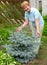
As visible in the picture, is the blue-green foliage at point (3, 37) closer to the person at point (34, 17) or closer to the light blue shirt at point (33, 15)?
the person at point (34, 17)

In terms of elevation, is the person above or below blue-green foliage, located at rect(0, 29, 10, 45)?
above

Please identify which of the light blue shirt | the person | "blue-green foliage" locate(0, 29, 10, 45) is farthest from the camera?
"blue-green foliage" locate(0, 29, 10, 45)

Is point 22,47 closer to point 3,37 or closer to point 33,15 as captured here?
point 33,15

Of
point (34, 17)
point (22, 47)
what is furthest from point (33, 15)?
point (22, 47)

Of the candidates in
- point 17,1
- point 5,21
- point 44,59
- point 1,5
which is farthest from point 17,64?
point 17,1

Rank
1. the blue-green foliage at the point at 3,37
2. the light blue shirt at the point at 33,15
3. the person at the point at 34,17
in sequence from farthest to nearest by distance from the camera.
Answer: the blue-green foliage at the point at 3,37 < the light blue shirt at the point at 33,15 < the person at the point at 34,17

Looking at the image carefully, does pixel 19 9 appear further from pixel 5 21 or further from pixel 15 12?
pixel 5 21

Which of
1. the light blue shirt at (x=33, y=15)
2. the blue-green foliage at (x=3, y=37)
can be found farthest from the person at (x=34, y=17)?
the blue-green foliage at (x=3, y=37)

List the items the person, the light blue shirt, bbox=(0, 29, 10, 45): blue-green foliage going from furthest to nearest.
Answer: bbox=(0, 29, 10, 45): blue-green foliage
the light blue shirt
the person

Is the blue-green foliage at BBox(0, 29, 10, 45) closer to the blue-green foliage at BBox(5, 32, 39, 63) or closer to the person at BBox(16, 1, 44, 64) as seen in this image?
the person at BBox(16, 1, 44, 64)

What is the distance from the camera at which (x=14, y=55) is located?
7699 millimetres

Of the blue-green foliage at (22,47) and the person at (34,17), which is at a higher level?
the person at (34,17)

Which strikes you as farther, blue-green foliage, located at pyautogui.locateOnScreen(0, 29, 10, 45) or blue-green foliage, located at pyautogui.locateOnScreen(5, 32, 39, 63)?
blue-green foliage, located at pyautogui.locateOnScreen(0, 29, 10, 45)

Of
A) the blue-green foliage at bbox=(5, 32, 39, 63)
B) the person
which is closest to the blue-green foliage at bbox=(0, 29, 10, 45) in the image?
the person
